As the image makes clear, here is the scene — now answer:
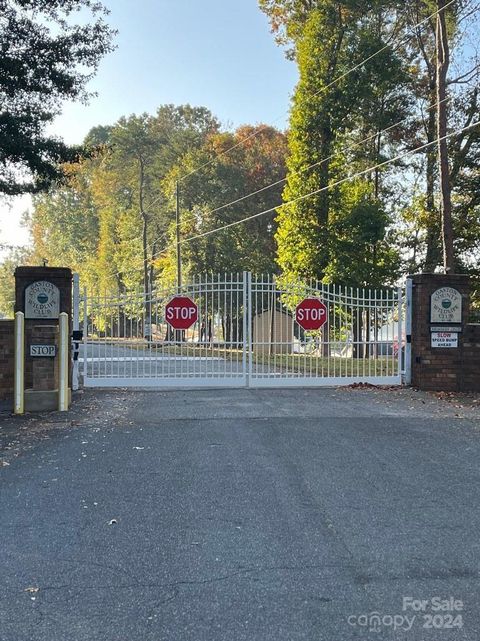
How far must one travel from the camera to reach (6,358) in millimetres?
10625

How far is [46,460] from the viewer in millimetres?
6789

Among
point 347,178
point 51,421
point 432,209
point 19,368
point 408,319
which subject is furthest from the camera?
point 432,209

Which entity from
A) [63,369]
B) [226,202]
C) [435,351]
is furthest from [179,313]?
[226,202]

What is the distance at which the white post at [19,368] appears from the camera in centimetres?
962

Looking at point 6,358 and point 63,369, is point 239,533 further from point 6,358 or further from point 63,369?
point 6,358

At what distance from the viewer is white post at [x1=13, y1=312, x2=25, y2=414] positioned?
9625 mm

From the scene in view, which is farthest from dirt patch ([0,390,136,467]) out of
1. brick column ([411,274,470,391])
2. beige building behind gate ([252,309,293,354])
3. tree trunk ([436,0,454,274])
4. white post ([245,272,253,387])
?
tree trunk ([436,0,454,274])

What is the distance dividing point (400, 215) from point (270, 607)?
26267 mm

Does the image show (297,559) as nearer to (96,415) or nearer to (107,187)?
(96,415)

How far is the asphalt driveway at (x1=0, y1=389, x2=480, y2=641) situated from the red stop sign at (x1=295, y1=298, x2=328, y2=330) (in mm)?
4176

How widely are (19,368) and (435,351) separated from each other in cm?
769

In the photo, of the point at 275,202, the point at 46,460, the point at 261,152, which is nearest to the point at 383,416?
the point at 46,460

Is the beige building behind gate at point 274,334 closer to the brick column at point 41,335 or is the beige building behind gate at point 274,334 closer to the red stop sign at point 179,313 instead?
the red stop sign at point 179,313

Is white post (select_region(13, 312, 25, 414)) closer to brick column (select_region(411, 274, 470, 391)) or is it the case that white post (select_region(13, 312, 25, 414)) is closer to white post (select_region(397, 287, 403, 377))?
white post (select_region(397, 287, 403, 377))
